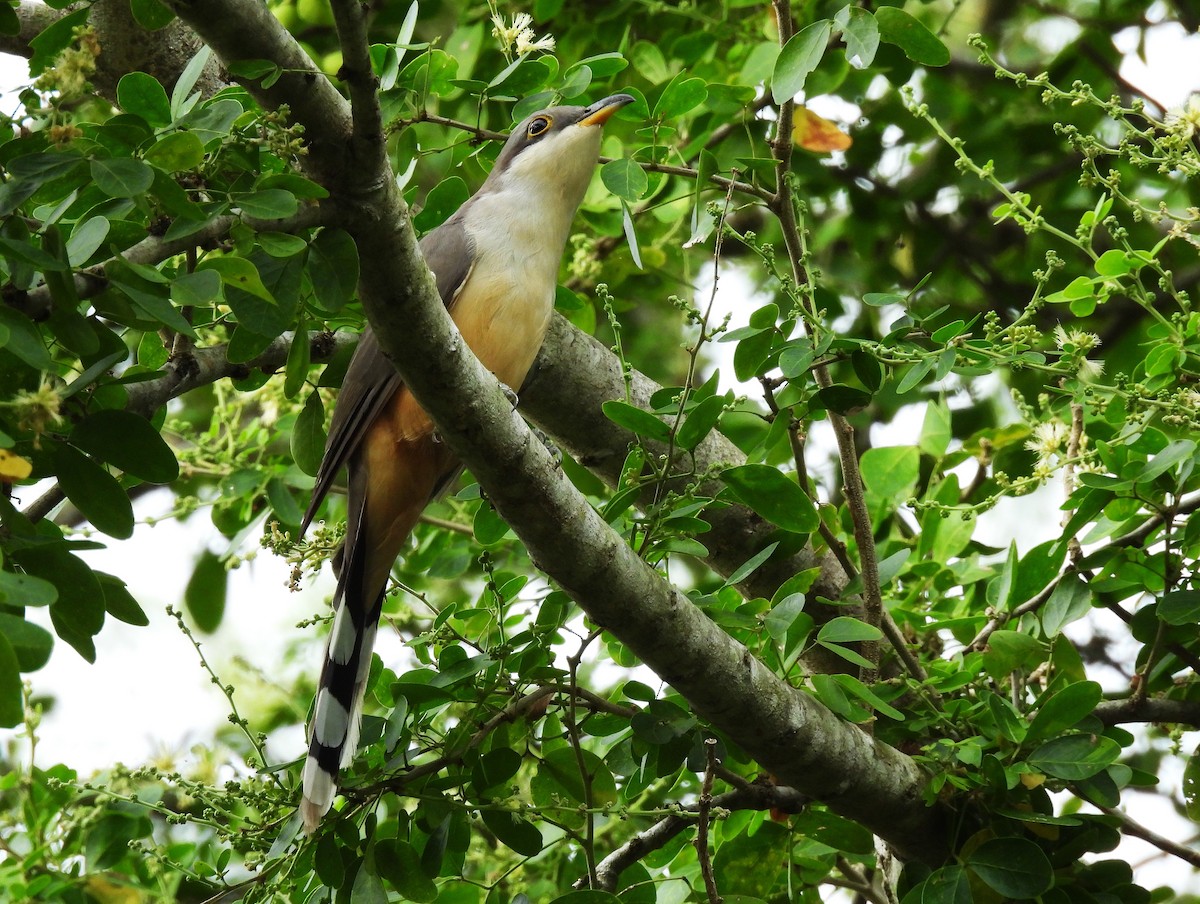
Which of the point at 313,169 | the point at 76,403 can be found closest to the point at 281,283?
the point at 313,169

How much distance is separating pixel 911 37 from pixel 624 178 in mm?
724

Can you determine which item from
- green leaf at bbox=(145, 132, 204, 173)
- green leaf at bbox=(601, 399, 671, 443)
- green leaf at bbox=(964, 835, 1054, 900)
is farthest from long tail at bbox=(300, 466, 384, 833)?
green leaf at bbox=(964, 835, 1054, 900)

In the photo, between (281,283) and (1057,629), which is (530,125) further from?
(1057,629)

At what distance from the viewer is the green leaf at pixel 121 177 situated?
188 centimetres

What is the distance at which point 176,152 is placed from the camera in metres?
2.00

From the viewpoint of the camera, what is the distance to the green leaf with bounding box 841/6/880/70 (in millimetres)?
2537

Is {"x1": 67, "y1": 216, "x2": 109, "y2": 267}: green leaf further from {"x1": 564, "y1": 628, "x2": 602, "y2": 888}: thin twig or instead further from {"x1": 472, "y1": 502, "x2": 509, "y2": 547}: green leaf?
{"x1": 472, "y1": 502, "x2": 509, "y2": 547}: green leaf

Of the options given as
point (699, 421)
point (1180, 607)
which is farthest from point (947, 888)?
point (699, 421)

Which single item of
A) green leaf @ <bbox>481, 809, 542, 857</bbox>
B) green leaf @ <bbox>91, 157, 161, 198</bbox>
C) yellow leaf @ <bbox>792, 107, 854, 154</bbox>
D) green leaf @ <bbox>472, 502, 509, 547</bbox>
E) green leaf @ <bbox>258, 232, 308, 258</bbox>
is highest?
yellow leaf @ <bbox>792, 107, 854, 154</bbox>

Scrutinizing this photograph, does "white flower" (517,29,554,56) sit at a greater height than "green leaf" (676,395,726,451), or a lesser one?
greater

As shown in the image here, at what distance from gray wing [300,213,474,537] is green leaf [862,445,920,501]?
4.40ft

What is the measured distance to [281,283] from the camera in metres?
2.22

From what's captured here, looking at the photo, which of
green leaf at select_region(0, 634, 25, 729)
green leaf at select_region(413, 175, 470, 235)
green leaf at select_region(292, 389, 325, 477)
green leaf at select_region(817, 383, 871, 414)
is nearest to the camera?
green leaf at select_region(0, 634, 25, 729)

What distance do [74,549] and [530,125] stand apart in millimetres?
2524
